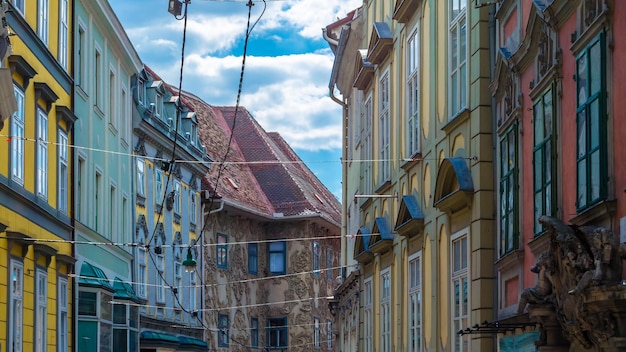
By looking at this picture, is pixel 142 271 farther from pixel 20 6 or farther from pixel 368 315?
Answer: pixel 20 6

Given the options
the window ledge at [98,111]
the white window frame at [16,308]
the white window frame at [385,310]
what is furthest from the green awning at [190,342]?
the white window frame at [16,308]

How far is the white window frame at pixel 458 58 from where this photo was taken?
58.6 feet

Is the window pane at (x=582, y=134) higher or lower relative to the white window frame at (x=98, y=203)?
lower

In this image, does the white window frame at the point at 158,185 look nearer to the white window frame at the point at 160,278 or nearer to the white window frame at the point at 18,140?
the white window frame at the point at 160,278

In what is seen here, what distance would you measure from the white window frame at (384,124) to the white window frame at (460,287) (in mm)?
6324

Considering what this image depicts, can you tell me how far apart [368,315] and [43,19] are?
30.9 feet

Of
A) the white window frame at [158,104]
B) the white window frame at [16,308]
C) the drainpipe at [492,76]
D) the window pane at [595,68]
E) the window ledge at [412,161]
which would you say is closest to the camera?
the window pane at [595,68]

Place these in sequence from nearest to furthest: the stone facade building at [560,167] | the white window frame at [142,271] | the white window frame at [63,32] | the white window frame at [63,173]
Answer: the stone facade building at [560,167]
the white window frame at [63,173]
the white window frame at [63,32]
the white window frame at [142,271]

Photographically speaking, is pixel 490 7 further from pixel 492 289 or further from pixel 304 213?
pixel 304 213

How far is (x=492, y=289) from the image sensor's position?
648 inches

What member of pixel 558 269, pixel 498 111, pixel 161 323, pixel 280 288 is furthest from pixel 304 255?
pixel 558 269

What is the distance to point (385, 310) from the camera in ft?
84.2

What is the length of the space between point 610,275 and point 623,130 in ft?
3.86

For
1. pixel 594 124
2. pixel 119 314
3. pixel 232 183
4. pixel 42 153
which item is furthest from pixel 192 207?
pixel 594 124
